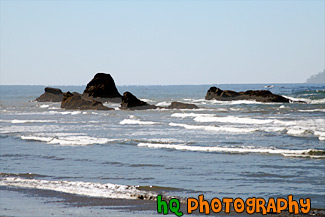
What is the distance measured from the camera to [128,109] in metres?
62.7

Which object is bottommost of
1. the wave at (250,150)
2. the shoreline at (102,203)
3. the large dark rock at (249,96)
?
the wave at (250,150)

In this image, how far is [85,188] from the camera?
14039mm

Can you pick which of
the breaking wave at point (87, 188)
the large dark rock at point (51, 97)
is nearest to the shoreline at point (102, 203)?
the breaking wave at point (87, 188)

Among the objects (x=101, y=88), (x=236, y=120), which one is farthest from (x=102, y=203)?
(x=101, y=88)

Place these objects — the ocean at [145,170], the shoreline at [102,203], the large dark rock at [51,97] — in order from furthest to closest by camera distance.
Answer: the large dark rock at [51,97] < the ocean at [145,170] < the shoreline at [102,203]

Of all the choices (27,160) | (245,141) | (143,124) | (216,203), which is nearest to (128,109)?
(143,124)

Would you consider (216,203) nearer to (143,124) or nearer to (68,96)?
(143,124)

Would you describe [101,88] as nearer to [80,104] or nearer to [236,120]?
[80,104]

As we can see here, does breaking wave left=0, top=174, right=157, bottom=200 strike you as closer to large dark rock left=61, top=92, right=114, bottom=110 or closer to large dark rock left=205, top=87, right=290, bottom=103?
large dark rock left=61, top=92, right=114, bottom=110

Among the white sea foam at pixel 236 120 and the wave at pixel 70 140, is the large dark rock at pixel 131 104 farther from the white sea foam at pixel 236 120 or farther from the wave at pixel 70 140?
the wave at pixel 70 140

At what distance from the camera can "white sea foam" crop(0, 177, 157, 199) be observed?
1312cm

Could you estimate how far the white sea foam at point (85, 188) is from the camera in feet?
43.1

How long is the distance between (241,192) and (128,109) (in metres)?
49.7

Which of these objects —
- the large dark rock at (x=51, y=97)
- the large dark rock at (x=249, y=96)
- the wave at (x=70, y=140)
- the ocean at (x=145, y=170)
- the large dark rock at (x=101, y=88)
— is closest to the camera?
the ocean at (x=145, y=170)
